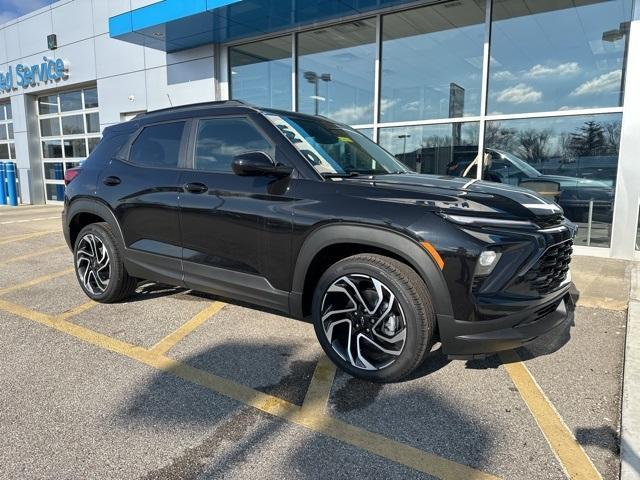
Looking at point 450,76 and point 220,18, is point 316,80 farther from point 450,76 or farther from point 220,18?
point 450,76

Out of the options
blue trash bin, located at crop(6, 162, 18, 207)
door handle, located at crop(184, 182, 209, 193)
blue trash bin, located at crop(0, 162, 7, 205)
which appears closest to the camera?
door handle, located at crop(184, 182, 209, 193)

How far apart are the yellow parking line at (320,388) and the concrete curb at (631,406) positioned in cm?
154

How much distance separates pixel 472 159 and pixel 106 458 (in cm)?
721

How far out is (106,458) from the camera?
89.3 inches

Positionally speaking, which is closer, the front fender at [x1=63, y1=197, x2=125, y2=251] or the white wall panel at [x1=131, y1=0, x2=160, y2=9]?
the front fender at [x1=63, y1=197, x2=125, y2=251]

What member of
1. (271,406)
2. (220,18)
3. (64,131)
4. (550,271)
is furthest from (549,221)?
(64,131)

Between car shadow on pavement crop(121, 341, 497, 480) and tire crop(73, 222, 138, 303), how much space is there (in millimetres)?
1652

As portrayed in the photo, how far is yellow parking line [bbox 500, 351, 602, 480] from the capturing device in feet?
7.34

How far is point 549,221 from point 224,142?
2454 mm

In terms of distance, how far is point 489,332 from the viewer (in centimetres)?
267

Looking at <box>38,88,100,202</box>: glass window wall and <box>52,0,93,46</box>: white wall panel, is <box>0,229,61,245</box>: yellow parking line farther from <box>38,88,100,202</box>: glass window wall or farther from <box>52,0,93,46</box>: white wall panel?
<box>52,0,93,46</box>: white wall panel

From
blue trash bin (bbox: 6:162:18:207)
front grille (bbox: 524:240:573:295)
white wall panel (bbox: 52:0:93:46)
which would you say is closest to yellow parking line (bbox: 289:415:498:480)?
front grille (bbox: 524:240:573:295)

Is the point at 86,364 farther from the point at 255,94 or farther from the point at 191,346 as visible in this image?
the point at 255,94

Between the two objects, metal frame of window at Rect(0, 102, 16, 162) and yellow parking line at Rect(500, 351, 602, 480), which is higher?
metal frame of window at Rect(0, 102, 16, 162)
